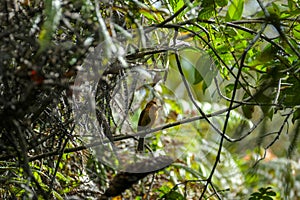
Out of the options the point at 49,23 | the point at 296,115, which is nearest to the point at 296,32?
the point at 296,115

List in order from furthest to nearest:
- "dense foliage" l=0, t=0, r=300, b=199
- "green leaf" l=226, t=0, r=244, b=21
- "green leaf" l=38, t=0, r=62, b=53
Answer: "green leaf" l=226, t=0, r=244, b=21
"dense foliage" l=0, t=0, r=300, b=199
"green leaf" l=38, t=0, r=62, b=53

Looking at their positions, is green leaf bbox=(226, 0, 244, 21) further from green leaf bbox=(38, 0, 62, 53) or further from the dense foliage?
green leaf bbox=(38, 0, 62, 53)

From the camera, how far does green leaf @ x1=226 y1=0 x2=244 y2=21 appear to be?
0.81m

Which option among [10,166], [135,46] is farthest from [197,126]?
[10,166]

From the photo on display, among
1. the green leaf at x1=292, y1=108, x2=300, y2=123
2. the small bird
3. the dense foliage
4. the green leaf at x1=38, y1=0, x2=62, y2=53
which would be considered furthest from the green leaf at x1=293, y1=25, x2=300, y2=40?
the green leaf at x1=38, y1=0, x2=62, y2=53

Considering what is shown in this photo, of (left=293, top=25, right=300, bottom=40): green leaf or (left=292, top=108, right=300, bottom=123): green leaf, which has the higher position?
(left=293, top=25, right=300, bottom=40): green leaf

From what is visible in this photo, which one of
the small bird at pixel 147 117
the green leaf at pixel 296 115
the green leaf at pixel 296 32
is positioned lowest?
the small bird at pixel 147 117

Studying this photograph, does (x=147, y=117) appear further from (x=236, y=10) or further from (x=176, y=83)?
(x=236, y=10)

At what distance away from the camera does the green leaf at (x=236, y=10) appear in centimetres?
81

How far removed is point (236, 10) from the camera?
2.72 ft

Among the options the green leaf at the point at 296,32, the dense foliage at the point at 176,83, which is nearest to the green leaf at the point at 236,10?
the dense foliage at the point at 176,83

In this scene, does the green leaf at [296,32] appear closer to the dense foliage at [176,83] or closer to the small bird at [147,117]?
the dense foliage at [176,83]

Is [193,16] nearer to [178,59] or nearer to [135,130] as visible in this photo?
[178,59]

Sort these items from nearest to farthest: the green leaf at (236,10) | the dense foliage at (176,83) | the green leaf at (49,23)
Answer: the green leaf at (49,23), the dense foliage at (176,83), the green leaf at (236,10)
